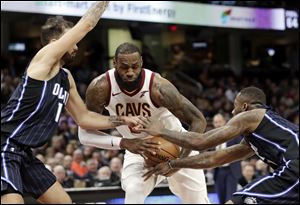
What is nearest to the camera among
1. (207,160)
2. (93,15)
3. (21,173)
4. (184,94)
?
(21,173)

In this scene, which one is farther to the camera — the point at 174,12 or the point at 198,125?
the point at 174,12

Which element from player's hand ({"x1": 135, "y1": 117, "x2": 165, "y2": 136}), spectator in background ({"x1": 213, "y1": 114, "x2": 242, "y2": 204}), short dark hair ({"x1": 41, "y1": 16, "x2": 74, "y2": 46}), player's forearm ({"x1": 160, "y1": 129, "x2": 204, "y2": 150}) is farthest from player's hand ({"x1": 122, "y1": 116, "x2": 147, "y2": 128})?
spectator in background ({"x1": 213, "y1": 114, "x2": 242, "y2": 204})

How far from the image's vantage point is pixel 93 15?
14.1 ft

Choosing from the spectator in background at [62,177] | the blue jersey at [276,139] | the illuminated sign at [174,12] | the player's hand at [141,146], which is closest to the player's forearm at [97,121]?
the player's hand at [141,146]

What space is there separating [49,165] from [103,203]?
1.09 meters

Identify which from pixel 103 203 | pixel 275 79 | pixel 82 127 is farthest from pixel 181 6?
pixel 82 127

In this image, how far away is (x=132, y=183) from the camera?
5199 mm

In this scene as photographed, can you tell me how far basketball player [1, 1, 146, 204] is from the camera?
403 cm

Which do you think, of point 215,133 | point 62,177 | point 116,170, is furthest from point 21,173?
point 116,170

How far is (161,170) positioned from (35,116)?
4.02 feet

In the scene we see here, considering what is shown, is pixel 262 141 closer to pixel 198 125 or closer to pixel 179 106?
pixel 198 125

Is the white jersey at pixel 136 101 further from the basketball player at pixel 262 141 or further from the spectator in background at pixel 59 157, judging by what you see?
the spectator in background at pixel 59 157

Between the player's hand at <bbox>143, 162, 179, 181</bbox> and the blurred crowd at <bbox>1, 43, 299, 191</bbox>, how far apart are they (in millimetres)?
4055

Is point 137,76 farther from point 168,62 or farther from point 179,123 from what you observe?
point 168,62
